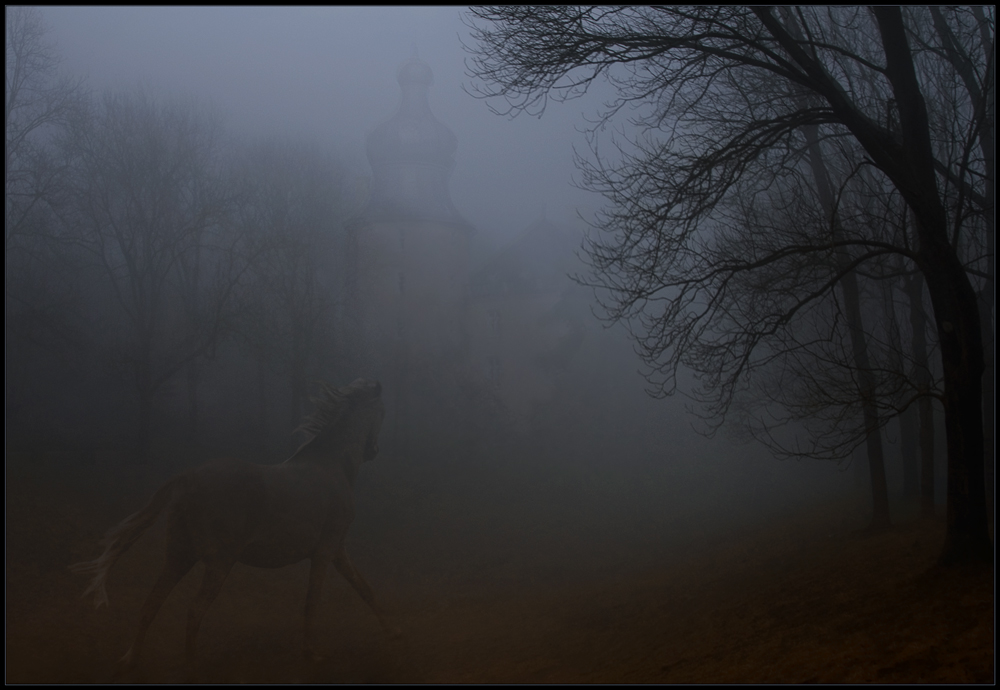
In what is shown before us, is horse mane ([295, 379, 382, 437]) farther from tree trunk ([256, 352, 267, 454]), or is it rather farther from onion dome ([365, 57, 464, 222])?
onion dome ([365, 57, 464, 222])

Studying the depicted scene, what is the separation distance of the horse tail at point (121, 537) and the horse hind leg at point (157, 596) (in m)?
0.42

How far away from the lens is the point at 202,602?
732 cm

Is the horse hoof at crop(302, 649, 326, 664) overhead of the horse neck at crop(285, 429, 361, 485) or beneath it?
beneath

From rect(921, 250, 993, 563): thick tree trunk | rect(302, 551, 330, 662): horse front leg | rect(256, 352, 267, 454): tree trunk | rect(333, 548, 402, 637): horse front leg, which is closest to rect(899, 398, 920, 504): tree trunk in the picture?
rect(921, 250, 993, 563): thick tree trunk

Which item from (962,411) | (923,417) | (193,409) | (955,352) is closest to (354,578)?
(962,411)

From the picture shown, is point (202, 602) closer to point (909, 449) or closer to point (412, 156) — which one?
point (909, 449)

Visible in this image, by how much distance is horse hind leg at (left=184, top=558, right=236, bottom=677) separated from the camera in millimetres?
7258

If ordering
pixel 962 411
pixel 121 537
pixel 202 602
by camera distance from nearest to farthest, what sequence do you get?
pixel 962 411 → pixel 121 537 → pixel 202 602

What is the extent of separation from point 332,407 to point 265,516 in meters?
1.80

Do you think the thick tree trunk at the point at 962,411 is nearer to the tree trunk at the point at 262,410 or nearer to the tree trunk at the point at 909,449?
the tree trunk at the point at 909,449

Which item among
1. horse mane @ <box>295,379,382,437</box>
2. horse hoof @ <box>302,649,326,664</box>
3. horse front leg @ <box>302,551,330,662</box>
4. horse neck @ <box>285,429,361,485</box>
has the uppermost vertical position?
horse mane @ <box>295,379,382,437</box>

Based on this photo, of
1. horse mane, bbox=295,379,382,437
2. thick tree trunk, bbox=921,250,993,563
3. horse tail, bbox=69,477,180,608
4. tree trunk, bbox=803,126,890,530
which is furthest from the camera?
tree trunk, bbox=803,126,890,530

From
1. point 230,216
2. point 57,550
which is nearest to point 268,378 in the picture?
point 230,216

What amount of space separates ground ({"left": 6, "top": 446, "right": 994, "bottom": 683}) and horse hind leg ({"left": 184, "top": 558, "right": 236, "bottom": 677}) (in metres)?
0.23
